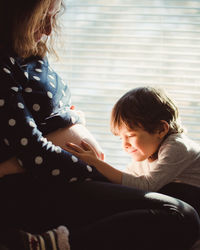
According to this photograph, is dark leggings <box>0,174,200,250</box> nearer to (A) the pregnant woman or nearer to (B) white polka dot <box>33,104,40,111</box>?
(A) the pregnant woman

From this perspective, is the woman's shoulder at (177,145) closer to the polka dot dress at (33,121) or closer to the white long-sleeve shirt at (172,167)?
the white long-sleeve shirt at (172,167)

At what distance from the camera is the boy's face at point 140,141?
1352mm

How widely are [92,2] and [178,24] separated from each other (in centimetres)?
48

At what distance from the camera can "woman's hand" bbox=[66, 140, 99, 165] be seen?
3.94 feet

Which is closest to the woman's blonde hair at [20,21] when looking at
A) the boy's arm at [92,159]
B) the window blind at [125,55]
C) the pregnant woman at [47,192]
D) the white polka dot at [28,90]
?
the pregnant woman at [47,192]

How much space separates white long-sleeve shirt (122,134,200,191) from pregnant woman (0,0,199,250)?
0.16 meters

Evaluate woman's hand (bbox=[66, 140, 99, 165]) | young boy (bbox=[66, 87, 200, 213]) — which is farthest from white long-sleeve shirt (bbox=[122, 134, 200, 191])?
woman's hand (bbox=[66, 140, 99, 165])

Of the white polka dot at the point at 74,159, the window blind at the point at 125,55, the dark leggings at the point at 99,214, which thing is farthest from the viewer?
the window blind at the point at 125,55

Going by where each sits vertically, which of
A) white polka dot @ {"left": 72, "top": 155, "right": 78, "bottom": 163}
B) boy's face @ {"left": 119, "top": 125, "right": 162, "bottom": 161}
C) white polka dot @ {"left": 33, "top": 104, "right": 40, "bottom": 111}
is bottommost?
boy's face @ {"left": 119, "top": 125, "right": 162, "bottom": 161}

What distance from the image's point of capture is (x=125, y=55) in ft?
5.98

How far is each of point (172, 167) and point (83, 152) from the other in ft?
1.13

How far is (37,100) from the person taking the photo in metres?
1.14

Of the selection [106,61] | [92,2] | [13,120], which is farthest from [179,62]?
[13,120]

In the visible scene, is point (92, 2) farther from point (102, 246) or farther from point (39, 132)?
point (102, 246)
